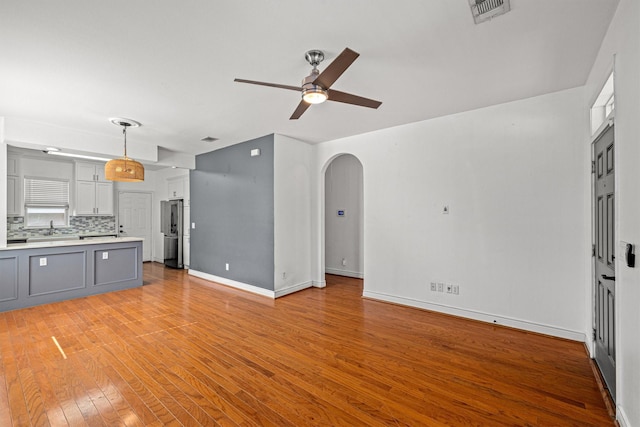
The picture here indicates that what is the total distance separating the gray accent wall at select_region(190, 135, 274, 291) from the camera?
498 cm

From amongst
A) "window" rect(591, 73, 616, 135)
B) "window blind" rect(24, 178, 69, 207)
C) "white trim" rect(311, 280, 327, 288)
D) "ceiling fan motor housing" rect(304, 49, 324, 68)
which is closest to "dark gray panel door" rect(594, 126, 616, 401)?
"window" rect(591, 73, 616, 135)

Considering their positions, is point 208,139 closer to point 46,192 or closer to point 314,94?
point 314,94

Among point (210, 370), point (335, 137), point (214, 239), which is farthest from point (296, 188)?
point (210, 370)

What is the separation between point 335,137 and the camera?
5062 millimetres

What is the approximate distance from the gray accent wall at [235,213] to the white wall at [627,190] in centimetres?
402

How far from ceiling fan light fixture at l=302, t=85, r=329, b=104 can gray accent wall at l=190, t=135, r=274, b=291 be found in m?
2.63

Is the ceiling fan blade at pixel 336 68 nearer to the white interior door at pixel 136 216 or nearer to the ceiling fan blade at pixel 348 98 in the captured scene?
the ceiling fan blade at pixel 348 98

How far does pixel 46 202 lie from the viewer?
6.26 m

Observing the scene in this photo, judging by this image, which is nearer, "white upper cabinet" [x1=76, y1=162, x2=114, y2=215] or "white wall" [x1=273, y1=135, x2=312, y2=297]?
"white wall" [x1=273, y1=135, x2=312, y2=297]

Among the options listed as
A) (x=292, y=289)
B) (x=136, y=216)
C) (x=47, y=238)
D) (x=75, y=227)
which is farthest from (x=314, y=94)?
(x=136, y=216)

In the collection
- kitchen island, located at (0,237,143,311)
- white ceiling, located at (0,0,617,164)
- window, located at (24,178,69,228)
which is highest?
white ceiling, located at (0,0,617,164)

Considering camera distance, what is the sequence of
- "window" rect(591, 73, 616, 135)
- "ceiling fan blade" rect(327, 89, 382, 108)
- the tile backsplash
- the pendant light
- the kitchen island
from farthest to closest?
the tile backsplash
the kitchen island
the pendant light
"window" rect(591, 73, 616, 135)
"ceiling fan blade" rect(327, 89, 382, 108)

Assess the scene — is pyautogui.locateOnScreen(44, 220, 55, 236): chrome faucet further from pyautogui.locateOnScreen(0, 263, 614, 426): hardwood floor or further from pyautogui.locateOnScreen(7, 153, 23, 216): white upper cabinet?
pyautogui.locateOnScreen(0, 263, 614, 426): hardwood floor

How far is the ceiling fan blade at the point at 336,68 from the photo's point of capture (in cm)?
189
